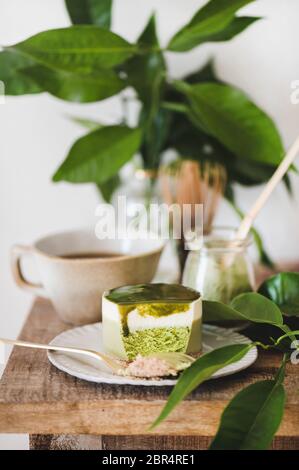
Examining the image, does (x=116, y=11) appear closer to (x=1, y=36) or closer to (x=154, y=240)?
(x=1, y=36)

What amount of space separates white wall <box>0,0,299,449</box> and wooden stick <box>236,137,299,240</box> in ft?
1.08

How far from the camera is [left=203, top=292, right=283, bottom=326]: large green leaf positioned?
562mm

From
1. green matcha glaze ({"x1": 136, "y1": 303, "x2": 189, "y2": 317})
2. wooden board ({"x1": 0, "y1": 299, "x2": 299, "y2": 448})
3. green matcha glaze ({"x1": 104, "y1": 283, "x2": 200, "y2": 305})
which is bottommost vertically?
wooden board ({"x1": 0, "y1": 299, "x2": 299, "y2": 448})

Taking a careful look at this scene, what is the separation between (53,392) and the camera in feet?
1.74

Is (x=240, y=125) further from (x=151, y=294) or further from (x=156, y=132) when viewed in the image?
(x=151, y=294)

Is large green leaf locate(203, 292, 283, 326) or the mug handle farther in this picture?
the mug handle

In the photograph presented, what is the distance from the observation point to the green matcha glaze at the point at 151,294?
567 millimetres

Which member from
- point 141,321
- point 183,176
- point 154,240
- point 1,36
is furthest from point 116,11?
point 141,321

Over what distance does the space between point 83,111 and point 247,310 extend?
19.7 inches

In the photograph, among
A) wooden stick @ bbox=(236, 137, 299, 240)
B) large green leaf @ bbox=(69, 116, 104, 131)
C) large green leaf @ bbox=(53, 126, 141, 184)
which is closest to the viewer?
wooden stick @ bbox=(236, 137, 299, 240)

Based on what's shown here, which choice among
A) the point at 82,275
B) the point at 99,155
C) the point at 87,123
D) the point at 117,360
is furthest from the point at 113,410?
the point at 87,123

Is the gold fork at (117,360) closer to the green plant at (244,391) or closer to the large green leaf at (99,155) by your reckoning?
the green plant at (244,391)

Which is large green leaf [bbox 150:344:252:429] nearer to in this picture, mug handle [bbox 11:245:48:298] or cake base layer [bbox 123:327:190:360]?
cake base layer [bbox 123:327:190:360]

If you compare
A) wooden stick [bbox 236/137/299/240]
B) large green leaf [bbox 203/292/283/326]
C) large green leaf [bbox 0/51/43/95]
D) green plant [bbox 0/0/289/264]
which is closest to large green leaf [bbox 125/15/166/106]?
green plant [bbox 0/0/289/264]
